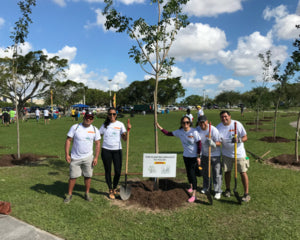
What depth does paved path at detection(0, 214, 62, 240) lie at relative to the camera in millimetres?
3363

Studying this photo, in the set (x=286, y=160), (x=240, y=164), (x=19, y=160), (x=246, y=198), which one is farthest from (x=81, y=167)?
(x=286, y=160)

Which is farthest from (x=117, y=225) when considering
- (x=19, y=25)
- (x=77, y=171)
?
(x=19, y=25)

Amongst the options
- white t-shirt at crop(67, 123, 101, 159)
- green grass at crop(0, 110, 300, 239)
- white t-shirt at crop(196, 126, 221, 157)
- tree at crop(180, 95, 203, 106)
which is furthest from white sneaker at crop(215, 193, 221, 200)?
tree at crop(180, 95, 203, 106)

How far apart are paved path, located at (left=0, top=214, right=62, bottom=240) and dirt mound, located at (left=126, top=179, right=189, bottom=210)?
1.72 meters

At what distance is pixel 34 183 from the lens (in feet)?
19.2

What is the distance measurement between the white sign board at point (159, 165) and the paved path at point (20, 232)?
7.22 ft

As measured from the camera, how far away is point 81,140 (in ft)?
15.1

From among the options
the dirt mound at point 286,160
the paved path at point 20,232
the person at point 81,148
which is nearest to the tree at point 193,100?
the dirt mound at point 286,160

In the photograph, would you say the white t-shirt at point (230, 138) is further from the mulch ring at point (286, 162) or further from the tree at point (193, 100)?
the tree at point (193, 100)

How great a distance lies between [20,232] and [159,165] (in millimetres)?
2771

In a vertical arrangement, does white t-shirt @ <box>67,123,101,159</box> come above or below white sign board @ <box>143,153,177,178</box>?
above

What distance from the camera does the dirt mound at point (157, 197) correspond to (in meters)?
4.57

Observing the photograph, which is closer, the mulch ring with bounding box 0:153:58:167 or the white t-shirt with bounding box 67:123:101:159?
the white t-shirt with bounding box 67:123:101:159

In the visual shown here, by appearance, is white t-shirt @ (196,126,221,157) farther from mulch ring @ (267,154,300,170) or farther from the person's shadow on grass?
mulch ring @ (267,154,300,170)
